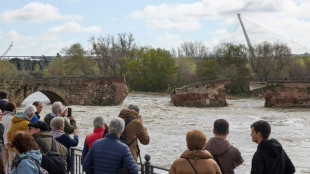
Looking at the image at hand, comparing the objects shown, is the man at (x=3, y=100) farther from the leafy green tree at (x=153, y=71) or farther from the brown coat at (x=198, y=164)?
the leafy green tree at (x=153, y=71)

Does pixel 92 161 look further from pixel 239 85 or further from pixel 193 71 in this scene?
A: pixel 193 71

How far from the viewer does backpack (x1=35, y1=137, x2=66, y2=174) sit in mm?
5121

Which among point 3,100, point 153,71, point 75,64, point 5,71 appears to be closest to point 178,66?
point 153,71

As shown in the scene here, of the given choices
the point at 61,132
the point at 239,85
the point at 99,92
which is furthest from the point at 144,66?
the point at 61,132

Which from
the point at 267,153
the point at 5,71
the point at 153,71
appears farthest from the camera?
the point at 153,71

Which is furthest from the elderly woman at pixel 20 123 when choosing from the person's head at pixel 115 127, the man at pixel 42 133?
the person's head at pixel 115 127

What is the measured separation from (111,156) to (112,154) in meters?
0.03

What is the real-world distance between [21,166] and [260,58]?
5718 centimetres

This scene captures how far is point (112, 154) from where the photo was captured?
5117mm

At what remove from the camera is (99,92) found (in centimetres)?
4150

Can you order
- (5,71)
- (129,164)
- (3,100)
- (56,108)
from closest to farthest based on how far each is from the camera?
(129,164) < (56,108) < (3,100) < (5,71)

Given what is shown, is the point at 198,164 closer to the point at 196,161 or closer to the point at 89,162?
the point at 196,161

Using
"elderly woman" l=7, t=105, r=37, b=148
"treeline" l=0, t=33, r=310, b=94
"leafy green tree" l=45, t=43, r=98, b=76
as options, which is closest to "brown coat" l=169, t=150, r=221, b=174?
"elderly woman" l=7, t=105, r=37, b=148

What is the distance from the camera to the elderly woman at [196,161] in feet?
14.5
